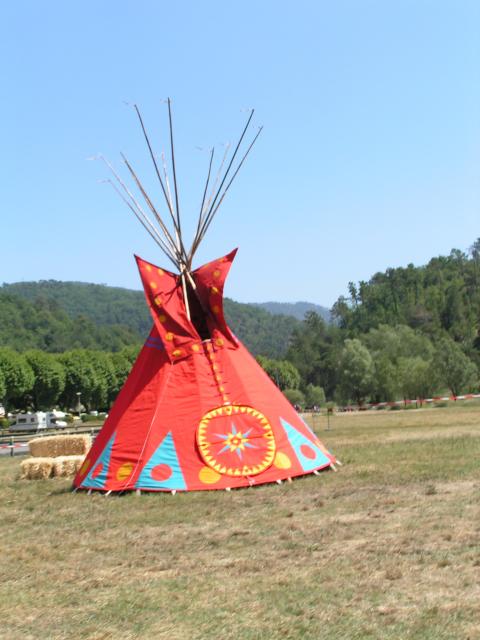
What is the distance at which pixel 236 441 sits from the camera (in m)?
12.6

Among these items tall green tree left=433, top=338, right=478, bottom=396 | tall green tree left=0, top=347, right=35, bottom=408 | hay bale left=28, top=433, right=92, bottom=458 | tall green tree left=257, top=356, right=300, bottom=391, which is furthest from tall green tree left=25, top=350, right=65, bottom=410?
hay bale left=28, top=433, right=92, bottom=458

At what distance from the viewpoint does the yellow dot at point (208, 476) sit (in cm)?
1201

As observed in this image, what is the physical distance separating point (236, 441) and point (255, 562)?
5.05m

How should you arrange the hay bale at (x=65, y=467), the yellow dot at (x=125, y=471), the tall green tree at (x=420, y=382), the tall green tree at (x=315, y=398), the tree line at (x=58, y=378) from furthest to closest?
the tall green tree at (x=315, y=398) → the tree line at (x=58, y=378) → the tall green tree at (x=420, y=382) → the hay bale at (x=65, y=467) → the yellow dot at (x=125, y=471)

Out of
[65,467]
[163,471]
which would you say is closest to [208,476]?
[163,471]

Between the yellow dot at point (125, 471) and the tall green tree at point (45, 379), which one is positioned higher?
the tall green tree at point (45, 379)

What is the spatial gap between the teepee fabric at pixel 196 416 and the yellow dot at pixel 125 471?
2 centimetres

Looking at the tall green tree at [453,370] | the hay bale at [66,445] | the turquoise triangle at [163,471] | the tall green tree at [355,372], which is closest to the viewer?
the turquoise triangle at [163,471]

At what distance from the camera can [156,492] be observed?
11852mm

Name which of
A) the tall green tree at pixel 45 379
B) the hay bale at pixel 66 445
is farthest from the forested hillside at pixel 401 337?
the hay bale at pixel 66 445

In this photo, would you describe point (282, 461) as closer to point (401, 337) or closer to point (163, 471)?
point (163, 471)

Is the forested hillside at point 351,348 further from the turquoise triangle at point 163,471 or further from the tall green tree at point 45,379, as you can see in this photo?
the turquoise triangle at point 163,471

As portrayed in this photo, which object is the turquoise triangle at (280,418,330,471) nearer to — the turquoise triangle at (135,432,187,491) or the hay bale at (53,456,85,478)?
the turquoise triangle at (135,432,187,491)

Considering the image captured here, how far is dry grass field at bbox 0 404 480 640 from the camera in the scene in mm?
5750
